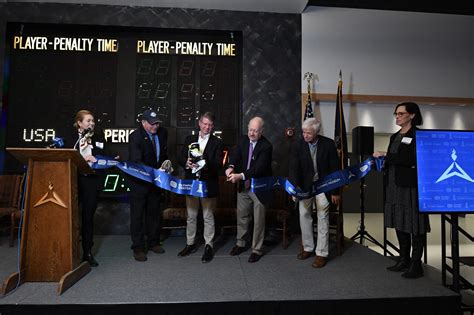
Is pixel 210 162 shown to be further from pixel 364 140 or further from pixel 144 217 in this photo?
pixel 364 140

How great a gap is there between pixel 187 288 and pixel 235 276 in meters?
0.49

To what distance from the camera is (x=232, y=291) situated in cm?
256

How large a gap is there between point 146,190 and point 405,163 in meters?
2.57

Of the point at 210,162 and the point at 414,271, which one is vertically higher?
the point at 210,162

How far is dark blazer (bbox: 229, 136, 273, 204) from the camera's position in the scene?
341 cm

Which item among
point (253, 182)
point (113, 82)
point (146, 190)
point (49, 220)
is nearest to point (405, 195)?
point (253, 182)

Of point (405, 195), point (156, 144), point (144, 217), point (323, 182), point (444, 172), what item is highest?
point (156, 144)

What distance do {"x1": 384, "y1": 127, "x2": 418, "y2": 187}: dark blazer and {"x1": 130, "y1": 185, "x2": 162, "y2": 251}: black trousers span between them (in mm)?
2466

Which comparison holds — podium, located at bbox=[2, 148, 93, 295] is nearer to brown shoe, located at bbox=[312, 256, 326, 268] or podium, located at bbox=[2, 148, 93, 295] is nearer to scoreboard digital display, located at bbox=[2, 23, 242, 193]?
scoreboard digital display, located at bbox=[2, 23, 242, 193]

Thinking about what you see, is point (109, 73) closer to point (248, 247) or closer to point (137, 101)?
point (137, 101)

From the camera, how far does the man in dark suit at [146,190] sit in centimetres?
341

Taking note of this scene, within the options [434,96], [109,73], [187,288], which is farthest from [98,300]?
[434,96]

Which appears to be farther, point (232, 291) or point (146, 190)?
point (146, 190)

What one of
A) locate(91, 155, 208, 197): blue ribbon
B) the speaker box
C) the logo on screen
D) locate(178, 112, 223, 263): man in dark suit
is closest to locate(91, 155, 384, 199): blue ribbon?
locate(91, 155, 208, 197): blue ribbon
